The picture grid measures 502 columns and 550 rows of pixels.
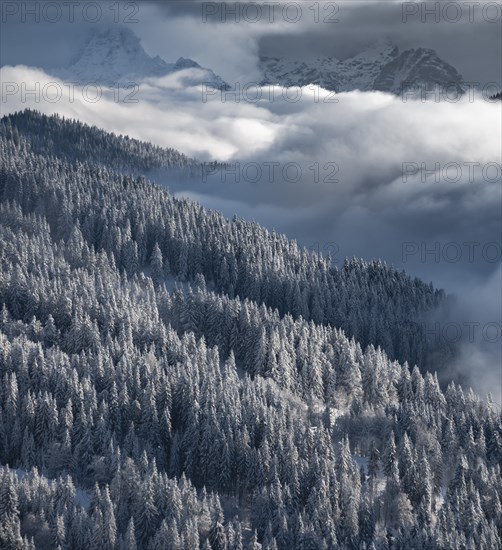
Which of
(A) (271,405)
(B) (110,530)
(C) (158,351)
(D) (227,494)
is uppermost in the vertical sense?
(C) (158,351)

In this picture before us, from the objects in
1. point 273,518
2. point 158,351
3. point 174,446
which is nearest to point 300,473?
point 273,518

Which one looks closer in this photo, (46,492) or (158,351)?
(46,492)

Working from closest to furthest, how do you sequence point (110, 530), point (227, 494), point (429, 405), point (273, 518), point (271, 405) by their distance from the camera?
1. point (110, 530)
2. point (273, 518)
3. point (227, 494)
4. point (271, 405)
5. point (429, 405)

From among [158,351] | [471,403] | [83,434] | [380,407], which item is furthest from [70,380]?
[471,403]

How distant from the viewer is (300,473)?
6211 inches

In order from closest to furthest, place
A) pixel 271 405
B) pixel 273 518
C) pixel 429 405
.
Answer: pixel 273 518
pixel 271 405
pixel 429 405

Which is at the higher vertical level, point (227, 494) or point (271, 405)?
point (271, 405)

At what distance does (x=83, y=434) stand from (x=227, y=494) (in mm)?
22902

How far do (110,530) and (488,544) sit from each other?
5190 cm

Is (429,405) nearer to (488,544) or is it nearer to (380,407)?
(380,407)

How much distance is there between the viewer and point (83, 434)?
16188cm

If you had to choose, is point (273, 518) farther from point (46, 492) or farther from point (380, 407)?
point (380, 407)

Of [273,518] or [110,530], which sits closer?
[110,530]

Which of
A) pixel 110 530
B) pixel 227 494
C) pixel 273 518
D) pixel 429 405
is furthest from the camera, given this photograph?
pixel 429 405
